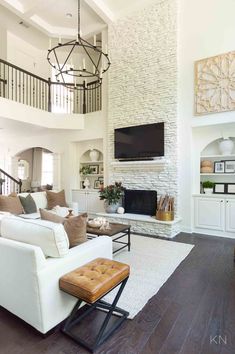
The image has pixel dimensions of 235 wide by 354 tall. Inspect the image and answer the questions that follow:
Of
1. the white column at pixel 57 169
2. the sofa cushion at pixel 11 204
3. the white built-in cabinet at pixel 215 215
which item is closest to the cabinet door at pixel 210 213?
the white built-in cabinet at pixel 215 215

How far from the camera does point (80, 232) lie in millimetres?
2480

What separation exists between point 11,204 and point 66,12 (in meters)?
5.48

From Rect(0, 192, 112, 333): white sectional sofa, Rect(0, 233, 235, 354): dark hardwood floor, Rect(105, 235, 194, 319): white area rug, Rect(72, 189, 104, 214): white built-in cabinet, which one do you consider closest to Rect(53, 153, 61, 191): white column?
Rect(72, 189, 104, 214): white built-in cabinet

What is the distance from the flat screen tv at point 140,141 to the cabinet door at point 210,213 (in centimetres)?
150

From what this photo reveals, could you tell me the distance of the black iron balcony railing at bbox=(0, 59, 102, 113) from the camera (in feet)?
22.4

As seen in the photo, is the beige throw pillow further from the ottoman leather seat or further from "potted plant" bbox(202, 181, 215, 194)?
"potted plant" bbox(202, 181, 215, 194)

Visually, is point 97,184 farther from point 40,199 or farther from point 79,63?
point 79,63

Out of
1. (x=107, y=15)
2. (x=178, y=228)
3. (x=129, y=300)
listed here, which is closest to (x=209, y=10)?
(x=107, y=15)

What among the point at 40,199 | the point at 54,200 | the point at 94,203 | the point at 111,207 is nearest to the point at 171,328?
the point at 111,207

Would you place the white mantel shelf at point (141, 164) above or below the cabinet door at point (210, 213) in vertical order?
above

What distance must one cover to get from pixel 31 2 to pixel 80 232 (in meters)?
6.35

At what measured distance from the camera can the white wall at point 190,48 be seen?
15.9 ft

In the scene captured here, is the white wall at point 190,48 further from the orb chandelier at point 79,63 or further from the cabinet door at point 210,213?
the orb chandelier at point 79,63

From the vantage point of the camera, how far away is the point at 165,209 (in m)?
5.04
